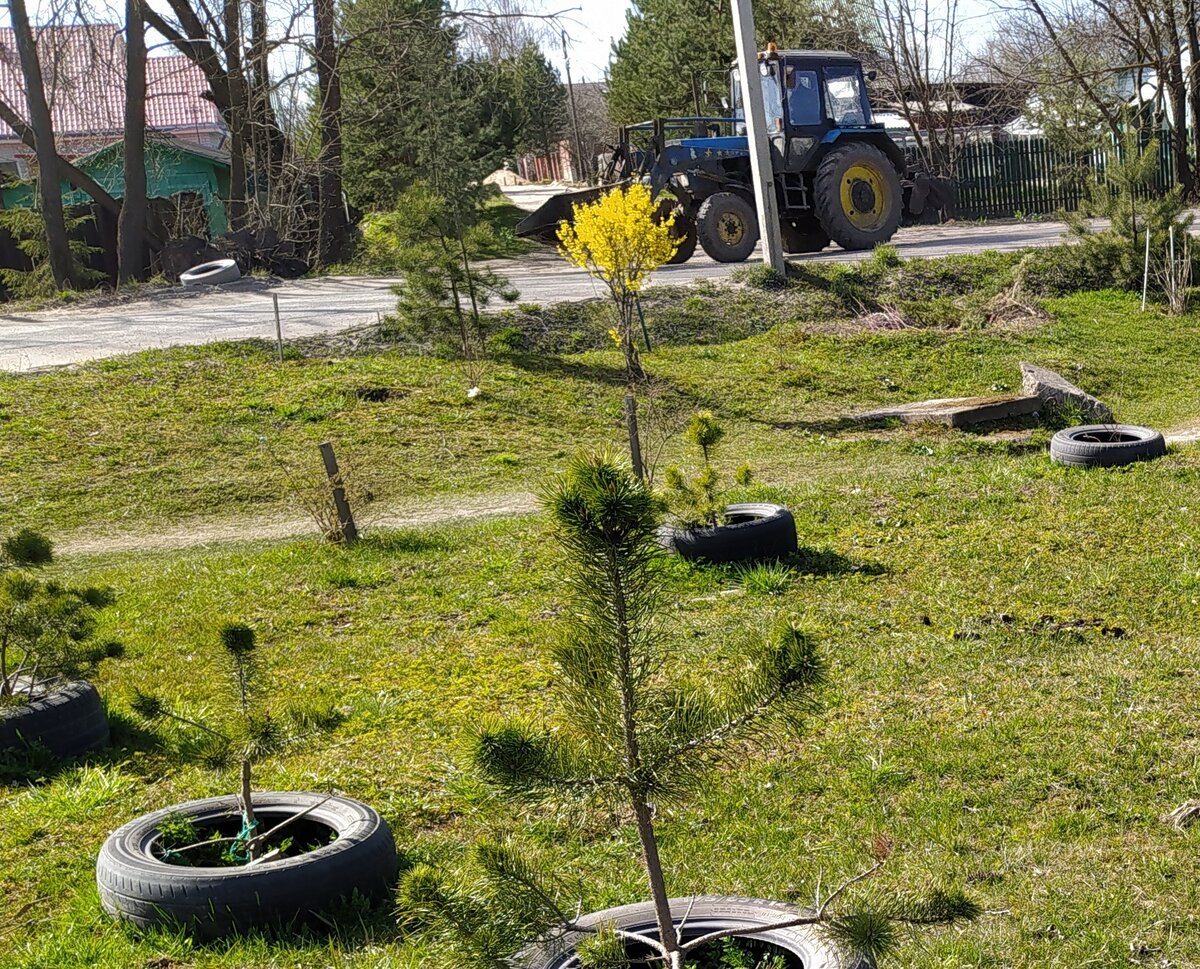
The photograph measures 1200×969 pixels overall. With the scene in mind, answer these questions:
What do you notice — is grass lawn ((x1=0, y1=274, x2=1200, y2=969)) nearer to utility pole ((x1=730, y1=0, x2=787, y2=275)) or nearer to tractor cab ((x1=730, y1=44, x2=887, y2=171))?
utility pole ((x1=730, y1=0, x2=787, y2=275))

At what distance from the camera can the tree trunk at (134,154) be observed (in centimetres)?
2409

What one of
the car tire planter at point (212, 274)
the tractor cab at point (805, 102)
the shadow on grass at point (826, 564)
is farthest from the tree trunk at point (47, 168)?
the shadow on grass at point (826, 564)

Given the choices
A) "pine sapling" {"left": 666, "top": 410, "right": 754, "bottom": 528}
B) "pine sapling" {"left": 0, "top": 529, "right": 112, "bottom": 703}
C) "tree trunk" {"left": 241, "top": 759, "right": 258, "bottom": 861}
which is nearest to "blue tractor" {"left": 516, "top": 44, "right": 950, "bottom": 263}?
"pine sapling" {"left": 666, "top": 410, "right": 754, "bottom": 528}

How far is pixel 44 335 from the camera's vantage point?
61.2 feet

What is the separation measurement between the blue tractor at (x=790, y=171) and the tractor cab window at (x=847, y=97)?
17 mm

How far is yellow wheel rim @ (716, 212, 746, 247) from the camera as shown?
2184 cm

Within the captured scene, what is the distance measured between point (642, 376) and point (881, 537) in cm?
689

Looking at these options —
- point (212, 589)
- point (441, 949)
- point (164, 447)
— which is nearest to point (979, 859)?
point (441, 949)

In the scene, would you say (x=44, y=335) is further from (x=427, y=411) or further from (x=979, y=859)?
(x=979, y=859)

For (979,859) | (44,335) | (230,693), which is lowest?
(979,859)

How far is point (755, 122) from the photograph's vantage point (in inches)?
723

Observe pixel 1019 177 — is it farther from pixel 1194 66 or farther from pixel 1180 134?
pixel 1194 66

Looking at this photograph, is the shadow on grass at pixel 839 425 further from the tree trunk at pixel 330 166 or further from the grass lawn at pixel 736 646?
the tree trunk at pixel 330 166

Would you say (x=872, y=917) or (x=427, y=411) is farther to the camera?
(x=427, y=411)
